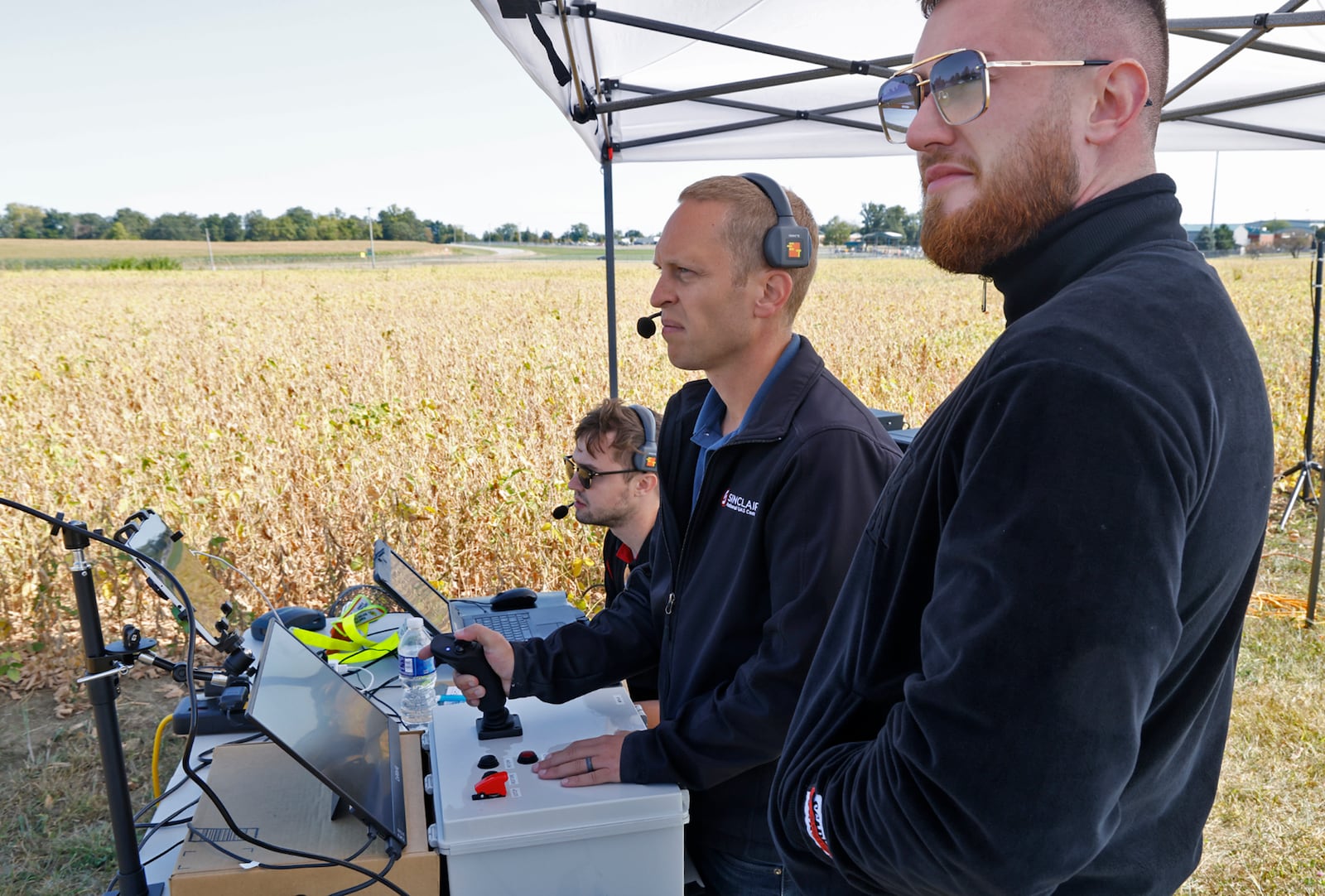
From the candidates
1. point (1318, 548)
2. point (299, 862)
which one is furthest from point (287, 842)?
point (1318, 548)

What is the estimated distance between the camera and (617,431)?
3043mm

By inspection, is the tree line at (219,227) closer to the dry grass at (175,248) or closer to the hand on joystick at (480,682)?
the dry grass at (175,248)

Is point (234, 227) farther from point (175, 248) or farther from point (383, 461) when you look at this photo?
point (383, 461)

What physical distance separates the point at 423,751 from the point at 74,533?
878 mm

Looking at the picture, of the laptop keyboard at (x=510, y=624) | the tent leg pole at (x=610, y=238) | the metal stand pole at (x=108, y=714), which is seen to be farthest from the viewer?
the tent leg pole at (x=610, y=238)

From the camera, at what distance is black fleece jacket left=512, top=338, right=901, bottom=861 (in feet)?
5.65

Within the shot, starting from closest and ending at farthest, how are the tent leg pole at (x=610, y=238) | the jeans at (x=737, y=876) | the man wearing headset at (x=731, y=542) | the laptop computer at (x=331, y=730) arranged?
the laptop computer at (x=331, y=730) < the man wearing headset at (x=731, y=542) < the jeans at (x=737, y=876) < the tent leg pole at (x=610, y=238)

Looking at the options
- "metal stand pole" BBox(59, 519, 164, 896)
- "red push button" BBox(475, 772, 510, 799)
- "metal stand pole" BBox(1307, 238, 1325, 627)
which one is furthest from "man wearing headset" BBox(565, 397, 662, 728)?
"metal stand pole" BBox(1307, 238, 1325, 627)

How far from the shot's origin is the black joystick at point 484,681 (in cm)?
192

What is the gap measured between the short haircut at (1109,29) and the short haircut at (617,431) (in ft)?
7.00

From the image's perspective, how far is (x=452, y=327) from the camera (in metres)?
14.1

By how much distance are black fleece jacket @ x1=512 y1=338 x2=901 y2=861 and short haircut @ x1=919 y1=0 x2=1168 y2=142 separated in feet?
2.97

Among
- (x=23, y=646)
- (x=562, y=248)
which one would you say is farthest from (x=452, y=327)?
(x=562, y=248)

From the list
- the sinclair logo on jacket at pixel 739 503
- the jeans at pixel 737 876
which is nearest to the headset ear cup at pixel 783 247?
the sinclair logo on jacket at pixel 739 503
